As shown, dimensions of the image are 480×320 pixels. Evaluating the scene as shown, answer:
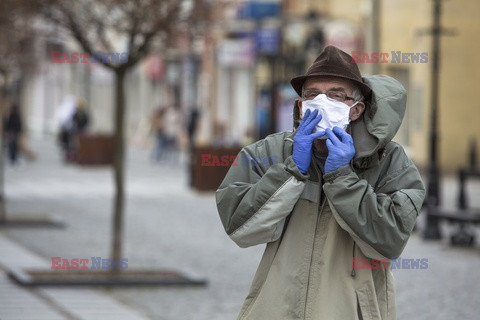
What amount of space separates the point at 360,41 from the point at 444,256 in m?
20.9

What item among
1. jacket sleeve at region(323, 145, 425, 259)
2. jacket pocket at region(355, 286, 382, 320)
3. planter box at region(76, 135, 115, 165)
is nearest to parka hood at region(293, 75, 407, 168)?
jacket sleeve at region(323, 145, 425, 259)

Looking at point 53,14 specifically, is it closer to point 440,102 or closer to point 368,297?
point 368,297

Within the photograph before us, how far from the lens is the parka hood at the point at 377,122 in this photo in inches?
177

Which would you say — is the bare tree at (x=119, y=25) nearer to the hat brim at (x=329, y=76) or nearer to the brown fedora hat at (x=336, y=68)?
the hat brim at (x=329, y=76)

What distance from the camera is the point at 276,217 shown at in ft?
14.8

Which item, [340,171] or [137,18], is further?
[137,18]

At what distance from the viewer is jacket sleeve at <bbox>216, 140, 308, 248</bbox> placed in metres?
4.50

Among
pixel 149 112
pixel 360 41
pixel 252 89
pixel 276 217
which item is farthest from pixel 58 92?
pixel 276 217

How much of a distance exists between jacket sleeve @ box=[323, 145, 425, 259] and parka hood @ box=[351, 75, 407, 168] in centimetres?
11

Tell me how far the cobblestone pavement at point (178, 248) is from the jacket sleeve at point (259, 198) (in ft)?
17.1

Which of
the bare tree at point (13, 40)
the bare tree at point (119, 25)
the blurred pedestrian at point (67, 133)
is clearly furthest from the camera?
the blurred pedestrian at point (67, 133)

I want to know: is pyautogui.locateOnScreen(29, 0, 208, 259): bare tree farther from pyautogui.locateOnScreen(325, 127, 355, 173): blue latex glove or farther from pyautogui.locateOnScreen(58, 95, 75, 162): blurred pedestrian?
pyautogui.locateOnScreen(58, 95, 75, 162): blurred pedestrian

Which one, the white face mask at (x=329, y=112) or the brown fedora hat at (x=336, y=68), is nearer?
the white face mask at (x=329, y=112)

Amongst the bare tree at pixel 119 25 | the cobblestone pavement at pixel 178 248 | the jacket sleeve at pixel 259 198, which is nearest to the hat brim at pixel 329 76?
the jacket sleeve at pixel 259 198
